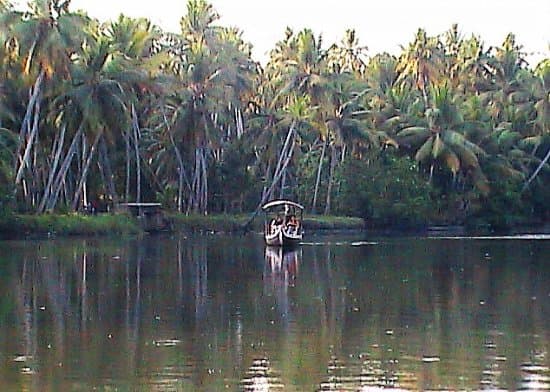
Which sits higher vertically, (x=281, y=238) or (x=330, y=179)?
(x=330, y=179)

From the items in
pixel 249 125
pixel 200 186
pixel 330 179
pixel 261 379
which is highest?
pixel 249 125

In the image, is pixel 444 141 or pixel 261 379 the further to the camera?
pixel 444 141

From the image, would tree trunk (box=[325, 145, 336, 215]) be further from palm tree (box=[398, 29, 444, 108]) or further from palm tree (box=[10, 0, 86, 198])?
palm tree (box=[10, 0, 86, 198])

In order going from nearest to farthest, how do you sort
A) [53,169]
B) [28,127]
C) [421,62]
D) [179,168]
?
[28,127]
[53,169]
[179,168]
[421,62]

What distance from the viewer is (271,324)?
1819 centimetres

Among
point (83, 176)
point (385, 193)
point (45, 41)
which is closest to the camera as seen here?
point (45, 41)

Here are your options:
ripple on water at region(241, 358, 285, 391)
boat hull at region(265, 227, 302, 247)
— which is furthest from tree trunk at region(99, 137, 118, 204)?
ripple on water at region(241, 358, 285, 391)

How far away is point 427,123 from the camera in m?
63.5

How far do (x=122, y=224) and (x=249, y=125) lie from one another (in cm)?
1378

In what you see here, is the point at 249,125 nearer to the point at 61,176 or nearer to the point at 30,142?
the point at 61,176

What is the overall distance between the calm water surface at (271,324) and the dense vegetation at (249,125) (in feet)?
50.4

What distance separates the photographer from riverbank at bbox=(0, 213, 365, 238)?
47.6 meters

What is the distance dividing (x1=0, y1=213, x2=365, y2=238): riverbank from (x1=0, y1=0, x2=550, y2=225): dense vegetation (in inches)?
41.0

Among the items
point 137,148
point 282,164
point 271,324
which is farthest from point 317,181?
point 271,324
